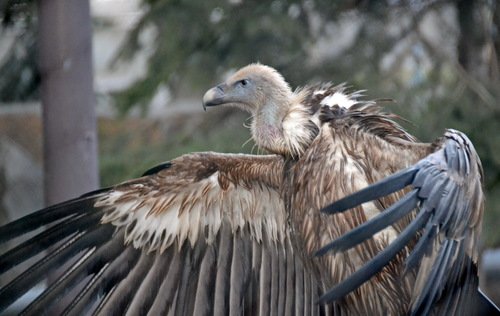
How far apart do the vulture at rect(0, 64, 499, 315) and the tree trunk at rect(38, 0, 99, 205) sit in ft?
0.67

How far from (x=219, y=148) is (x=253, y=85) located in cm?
250

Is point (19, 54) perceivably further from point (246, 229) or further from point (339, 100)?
point (339, 100)

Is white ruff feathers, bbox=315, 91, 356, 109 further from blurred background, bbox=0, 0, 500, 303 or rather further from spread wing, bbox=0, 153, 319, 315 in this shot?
blurred background, bbox=0, 0, 500, 303

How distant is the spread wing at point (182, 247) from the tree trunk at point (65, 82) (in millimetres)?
208

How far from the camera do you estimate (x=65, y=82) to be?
14.6 feet

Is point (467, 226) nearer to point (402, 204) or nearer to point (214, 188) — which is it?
point (402, 204)

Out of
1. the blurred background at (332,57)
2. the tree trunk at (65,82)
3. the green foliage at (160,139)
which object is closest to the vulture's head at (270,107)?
the tree trunk at (65,82)

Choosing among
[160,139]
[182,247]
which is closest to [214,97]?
[182,247]

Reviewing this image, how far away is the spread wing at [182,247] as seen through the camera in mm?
4551

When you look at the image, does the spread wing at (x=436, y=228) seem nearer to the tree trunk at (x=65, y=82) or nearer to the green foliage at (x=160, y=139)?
the tree trunk at (x=65, y=82)

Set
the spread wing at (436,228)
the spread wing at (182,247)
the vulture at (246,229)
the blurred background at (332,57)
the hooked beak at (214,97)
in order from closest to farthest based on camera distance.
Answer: the spread wing at (436,228) → the vulture at (246,229) → the spread wing at (182,247) → the hooked beak at (214,97) → the blurred background at (332,57)

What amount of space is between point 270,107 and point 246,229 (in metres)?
0.57

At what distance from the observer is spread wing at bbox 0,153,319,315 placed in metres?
4.55

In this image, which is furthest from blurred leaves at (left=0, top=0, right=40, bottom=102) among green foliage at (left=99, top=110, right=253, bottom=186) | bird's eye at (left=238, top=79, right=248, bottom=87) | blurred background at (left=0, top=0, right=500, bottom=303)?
blurred background at (left=0, top=0, right=500, bottom=303)
